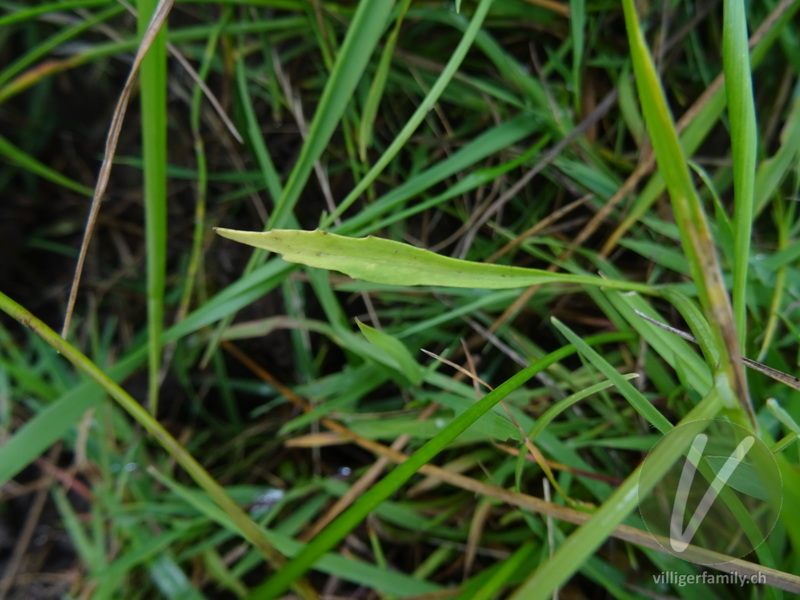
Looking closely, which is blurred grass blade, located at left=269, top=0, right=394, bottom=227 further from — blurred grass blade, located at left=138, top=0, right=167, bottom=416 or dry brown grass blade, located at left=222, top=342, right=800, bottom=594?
A: dry brown grass blade, located at left=222, top=342, right=800, bottom=594

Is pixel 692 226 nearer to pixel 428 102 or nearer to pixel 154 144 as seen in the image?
pixel 428 102

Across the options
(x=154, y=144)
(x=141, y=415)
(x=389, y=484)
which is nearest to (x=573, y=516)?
(x=389, y=484)

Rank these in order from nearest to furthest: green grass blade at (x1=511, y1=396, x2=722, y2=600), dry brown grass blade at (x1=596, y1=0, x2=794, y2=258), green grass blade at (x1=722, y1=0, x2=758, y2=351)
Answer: green grass blade at (x1=511, y1=396, x2=722, y2=600), green grass blade at (x1=722, y1=0, x2=758, y2=351), dry brown grass blade at (x1=596, y1=0, x2=794, y2=258)

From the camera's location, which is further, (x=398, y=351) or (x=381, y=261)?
(x=398, y=351)

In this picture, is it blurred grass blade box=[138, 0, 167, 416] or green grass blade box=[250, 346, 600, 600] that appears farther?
blurred grass blade box=[138, 0, 167, 416]

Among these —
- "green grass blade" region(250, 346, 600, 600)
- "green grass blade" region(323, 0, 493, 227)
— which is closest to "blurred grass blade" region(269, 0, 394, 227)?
"green grass blade" region(323, 0, 493, 227)

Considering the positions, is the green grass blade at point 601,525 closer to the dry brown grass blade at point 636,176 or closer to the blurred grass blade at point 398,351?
the blurred grass blade at point 398,351

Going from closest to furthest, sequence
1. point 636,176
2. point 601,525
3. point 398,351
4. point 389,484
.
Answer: point 601,525, point 389,484, point 398,351, point 636,176
